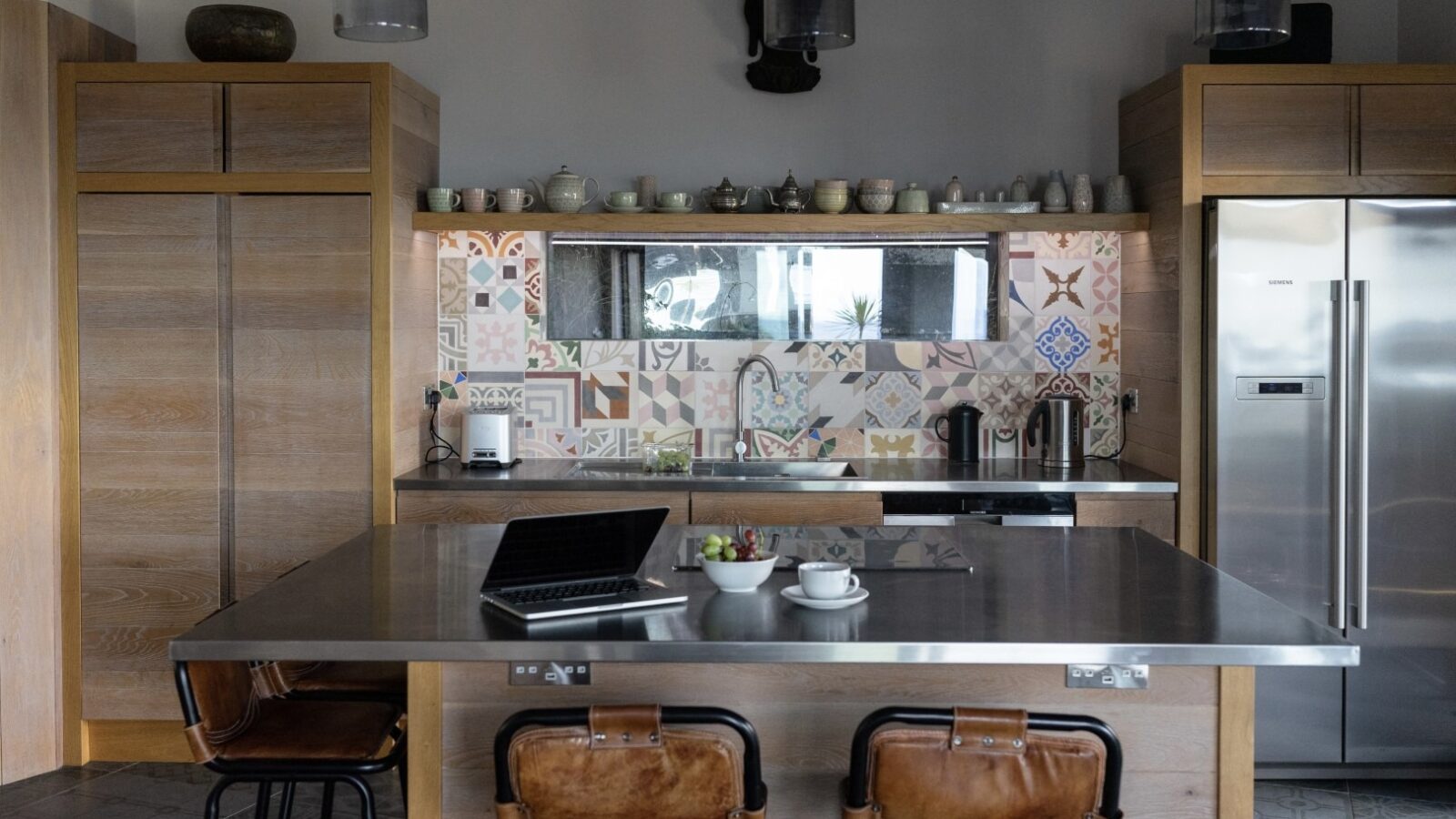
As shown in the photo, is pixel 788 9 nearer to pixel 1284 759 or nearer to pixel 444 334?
pixel 444 334

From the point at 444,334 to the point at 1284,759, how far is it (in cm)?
335

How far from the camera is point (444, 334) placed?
528 centimetres

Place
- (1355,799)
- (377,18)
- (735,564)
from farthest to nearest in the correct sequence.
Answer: (1355,799), (377,18), (735,564)

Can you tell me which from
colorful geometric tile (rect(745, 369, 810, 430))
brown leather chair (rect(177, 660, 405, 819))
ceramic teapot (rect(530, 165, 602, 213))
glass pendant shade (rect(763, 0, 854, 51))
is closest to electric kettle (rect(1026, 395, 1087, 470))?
colorful geometric tile (rect(745, 369, 810, 430))

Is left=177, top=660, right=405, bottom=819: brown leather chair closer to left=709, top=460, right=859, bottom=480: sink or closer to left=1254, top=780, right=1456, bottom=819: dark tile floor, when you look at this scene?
left=709, top=460, right=859, bottom=480: sink

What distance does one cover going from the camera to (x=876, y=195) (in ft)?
16.2

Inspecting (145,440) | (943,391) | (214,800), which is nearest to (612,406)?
(943,391)

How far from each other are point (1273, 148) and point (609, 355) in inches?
98.0

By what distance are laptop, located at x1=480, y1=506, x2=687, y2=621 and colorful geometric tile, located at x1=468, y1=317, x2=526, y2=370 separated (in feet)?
8.47

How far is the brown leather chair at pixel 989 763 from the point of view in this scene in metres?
2.23

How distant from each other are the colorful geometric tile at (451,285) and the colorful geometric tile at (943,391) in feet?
5.97

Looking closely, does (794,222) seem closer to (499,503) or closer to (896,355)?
(896,355)

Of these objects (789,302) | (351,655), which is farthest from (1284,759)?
(351,655)

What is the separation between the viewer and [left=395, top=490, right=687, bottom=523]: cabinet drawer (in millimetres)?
4648
